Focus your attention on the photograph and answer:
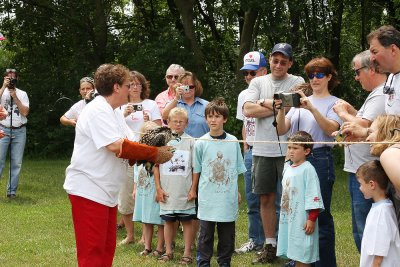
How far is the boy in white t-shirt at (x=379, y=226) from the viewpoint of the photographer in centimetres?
450

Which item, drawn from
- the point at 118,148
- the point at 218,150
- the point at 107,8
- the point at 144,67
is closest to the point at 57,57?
the point at 107,8

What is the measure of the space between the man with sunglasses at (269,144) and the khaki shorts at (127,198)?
1737 millimetres

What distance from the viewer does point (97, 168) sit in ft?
17.1

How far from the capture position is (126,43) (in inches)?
830

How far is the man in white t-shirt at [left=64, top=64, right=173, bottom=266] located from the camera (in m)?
5.15

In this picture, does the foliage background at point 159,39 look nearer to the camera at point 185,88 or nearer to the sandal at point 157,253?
the camera at point 185,88

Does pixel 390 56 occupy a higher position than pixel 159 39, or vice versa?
pixel 159 39

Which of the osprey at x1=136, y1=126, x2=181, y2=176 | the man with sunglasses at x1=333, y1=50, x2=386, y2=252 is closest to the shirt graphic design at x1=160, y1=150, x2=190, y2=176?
the osprey at x1=136, y1=126, x2=181, y2=176

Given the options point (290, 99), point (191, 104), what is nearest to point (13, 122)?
point (191, 104)

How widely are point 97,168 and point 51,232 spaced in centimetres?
372

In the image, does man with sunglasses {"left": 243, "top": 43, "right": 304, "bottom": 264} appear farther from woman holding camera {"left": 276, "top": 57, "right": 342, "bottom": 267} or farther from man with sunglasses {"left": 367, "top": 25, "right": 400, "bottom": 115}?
man with sunglasses {"left": 367, "top": 25, "right": 400, "bottom": 115}

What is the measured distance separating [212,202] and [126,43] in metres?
15.1

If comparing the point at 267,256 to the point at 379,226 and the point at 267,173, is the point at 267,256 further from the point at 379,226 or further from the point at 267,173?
the point at 379,226

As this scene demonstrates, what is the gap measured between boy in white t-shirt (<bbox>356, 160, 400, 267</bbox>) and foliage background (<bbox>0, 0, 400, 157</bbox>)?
452 inches
